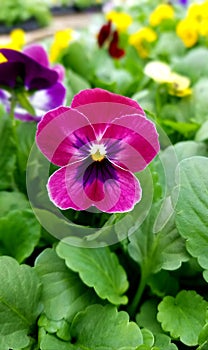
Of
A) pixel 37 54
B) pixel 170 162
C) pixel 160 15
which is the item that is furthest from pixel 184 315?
pixel 160 15

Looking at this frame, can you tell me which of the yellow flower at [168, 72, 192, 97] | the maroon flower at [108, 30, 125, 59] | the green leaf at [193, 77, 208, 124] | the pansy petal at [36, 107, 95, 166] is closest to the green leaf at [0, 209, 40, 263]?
the pansy petal at [36, 107, 95, 166]

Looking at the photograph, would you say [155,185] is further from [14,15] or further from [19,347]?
[14,15]

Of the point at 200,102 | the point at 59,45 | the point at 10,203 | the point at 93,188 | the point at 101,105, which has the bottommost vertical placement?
the point at 59,45

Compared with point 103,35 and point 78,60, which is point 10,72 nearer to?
point 78,60

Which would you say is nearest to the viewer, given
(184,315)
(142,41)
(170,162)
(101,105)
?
(101,105)

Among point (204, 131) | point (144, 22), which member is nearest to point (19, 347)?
point (204, 131)

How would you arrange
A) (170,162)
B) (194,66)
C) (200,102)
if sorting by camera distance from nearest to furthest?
(170,162), (200,102), (194,66)

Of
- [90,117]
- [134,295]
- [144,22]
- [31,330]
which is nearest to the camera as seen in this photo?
[90,117]

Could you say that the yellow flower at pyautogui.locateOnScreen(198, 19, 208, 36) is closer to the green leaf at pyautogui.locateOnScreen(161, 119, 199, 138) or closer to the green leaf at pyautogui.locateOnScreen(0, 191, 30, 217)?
the green leaf at pyautogui.locateOnScreen(161, 119, 199, 138)
